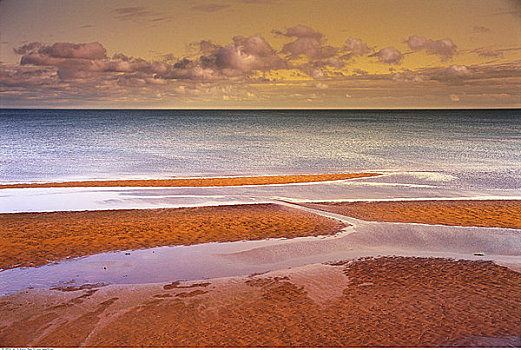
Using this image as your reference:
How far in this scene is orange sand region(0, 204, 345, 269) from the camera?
8.86 meters

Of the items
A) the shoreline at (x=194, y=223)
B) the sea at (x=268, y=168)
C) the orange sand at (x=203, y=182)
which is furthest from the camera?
the orange sand at (x=203, y=182)

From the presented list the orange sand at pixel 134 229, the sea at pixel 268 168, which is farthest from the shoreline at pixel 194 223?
the sea at pixel 268 168

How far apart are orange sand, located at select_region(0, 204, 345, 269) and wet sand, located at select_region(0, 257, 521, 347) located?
92.7 inches

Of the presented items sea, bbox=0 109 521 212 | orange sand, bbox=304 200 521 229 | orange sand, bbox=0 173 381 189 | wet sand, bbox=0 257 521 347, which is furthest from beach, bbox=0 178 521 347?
orange sand, bbox=0 173 381 189

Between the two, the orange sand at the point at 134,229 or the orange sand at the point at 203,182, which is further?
the orange sand at the point at 203,182

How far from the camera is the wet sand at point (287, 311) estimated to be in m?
5.21

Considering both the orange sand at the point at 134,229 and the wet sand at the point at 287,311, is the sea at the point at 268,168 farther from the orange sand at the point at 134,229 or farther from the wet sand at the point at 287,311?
the wet sand at the point at 287,311

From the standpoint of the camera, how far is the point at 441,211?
40.2 feet

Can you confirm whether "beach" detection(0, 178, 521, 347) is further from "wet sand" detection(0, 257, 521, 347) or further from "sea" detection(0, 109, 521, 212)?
"sea" detection(0, 109, 521, 212)

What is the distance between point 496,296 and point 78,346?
5.72 metres

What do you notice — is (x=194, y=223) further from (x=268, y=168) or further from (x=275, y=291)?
(x=268, y=168)

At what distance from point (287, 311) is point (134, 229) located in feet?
18.2

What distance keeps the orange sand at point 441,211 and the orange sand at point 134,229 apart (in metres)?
1.41

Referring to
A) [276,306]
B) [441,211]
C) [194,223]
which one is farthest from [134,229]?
[441,211]
